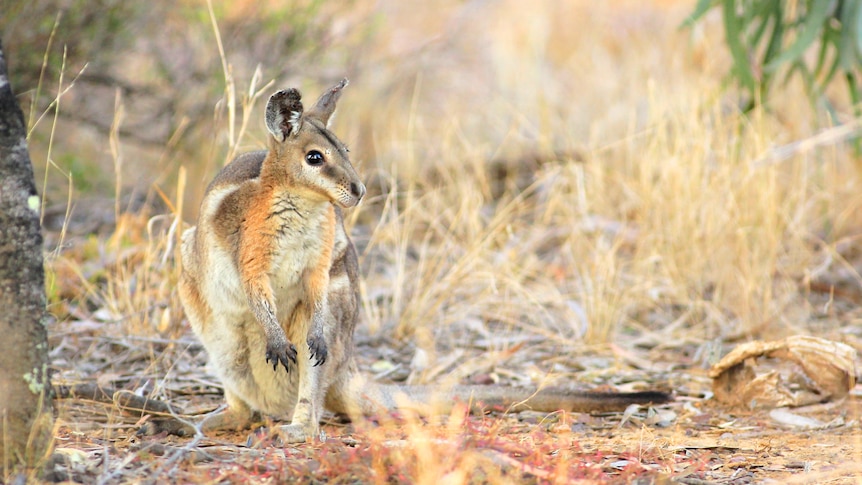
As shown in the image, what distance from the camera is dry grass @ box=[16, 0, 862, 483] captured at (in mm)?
3256

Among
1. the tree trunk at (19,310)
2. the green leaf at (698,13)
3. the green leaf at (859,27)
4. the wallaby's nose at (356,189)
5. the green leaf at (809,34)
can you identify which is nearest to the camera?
the tree trunk at (19,310)

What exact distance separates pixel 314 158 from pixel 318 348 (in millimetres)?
714

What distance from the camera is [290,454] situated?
3.20 m

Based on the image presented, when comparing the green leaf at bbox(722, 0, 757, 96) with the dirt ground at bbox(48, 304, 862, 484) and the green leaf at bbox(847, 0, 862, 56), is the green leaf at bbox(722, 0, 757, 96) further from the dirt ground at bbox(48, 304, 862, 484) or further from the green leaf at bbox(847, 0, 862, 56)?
the dirt ground at bbox(48, 304, 862, 484)

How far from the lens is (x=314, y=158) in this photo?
11.9ft

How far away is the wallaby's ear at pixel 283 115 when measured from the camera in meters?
3.65

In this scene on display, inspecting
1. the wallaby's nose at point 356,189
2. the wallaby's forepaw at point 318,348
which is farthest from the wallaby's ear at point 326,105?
the wallaby's forepaw at point 318,348

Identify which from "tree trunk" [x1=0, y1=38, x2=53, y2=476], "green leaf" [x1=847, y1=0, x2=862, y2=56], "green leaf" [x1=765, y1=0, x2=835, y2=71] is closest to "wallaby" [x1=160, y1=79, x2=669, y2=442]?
"tree trunk" [x1=0, y1=38, x2=53, y2=476]

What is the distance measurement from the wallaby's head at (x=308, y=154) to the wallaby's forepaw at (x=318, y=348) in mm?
→ 524

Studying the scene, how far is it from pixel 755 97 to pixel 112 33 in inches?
174

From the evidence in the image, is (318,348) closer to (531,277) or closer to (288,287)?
(288,287)

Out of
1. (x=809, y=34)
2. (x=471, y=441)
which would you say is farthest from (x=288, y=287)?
(x=809, y=34)

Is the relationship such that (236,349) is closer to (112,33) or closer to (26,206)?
(26,206)

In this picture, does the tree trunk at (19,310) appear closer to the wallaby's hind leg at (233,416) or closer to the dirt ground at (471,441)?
the dirt ground at (471,441)
